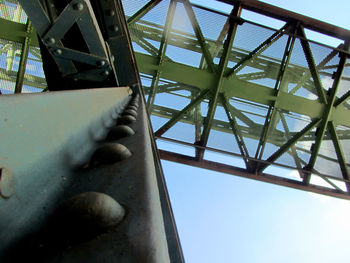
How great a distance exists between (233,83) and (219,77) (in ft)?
1.23

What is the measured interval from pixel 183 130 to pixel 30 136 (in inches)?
214

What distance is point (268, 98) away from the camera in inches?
220

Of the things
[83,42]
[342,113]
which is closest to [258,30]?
[342,113]

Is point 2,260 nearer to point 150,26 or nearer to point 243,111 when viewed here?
point 150,26

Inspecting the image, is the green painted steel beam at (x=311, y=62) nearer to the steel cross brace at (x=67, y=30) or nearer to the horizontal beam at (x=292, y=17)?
the horizontal beam at (x=292, y=17)

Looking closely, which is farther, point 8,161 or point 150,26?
point 150,26

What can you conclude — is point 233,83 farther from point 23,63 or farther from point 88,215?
point 88,215

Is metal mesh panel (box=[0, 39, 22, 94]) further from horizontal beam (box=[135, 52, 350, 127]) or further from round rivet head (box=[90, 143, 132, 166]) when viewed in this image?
round rivet head (box=[90, 143, 132, 166])

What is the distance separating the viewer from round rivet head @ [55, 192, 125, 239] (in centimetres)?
50

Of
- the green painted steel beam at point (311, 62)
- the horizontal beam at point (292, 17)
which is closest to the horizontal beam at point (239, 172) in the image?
the green painted steel beam at point (311, 62)

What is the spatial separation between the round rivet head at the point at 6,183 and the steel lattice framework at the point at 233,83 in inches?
195

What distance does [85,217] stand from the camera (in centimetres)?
51

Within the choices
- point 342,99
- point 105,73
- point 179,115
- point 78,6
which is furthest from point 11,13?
point 342,99

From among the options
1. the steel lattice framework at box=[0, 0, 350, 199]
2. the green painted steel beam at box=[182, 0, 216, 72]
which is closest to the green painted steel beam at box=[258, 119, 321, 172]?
the steel lattice framework at box=[0, 0, 350, 199]
